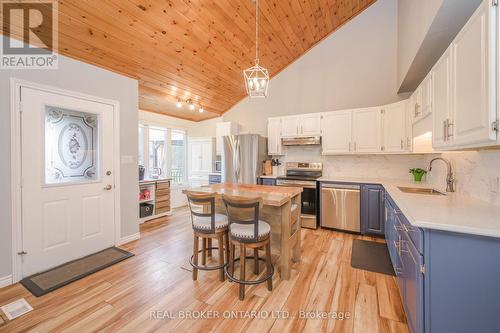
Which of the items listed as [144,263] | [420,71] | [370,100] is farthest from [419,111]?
[144,263]

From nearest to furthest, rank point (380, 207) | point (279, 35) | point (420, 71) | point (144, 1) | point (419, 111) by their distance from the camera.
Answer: point (144, 1) → point (419, 111) → point (420, 71) → point (380, 207) → point (279, 35)

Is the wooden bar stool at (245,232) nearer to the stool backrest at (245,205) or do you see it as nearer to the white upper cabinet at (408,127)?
the stool backrest at (245,205)

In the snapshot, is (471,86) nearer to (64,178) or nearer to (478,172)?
(478,172)

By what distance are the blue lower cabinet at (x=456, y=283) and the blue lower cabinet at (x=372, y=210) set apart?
229cm

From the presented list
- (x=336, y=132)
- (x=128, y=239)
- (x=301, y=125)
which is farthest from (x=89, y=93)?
(x=336, y=132)

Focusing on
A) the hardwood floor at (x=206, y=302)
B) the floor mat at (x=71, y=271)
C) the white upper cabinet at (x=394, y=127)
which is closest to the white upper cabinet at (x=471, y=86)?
the hardwood floor at (x=206, y=302)

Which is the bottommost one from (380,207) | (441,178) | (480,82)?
(380,207)

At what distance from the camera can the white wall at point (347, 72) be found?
3902mm

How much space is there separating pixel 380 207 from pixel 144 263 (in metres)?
3.61

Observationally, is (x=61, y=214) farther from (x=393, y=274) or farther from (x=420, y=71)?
(x=420, y=71)

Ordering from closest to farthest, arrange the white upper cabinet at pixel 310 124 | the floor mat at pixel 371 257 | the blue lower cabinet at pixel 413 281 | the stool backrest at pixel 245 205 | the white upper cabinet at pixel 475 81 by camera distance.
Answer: the white upper cabinet at pixel 475 81
the blue lower cabinet at pixel 413 281
the stool backrest at pixel 245 205
the floor mat at pixel 371 257
the white upper cabinet at pixel 310 124

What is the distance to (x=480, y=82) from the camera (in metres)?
1.29

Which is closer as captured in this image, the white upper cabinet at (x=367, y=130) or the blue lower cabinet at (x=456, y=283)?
the blue lower cabinet at (x=456, y=283)

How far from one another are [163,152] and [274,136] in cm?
286
